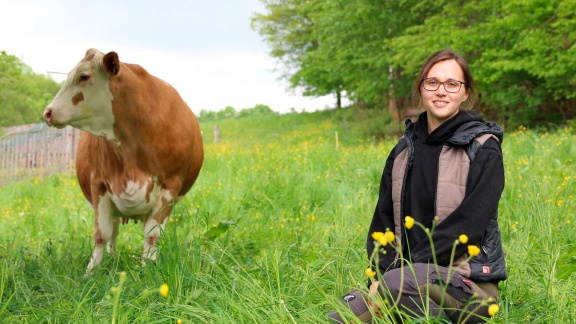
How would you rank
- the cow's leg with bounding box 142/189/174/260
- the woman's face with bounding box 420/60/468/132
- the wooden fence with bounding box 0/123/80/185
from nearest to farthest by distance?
the woman's face with bounding box 420/60/468/132 < the cow's leg with bounding box 142/189/174/260 < the wooden fence with bounding box 0/123/80/185

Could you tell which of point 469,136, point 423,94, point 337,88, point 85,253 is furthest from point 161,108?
point 337,88

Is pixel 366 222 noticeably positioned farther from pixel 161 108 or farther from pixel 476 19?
pixel 476 19

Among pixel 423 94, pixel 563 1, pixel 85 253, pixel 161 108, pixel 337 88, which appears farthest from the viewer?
pixel 337 88

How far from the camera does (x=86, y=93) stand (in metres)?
3.71

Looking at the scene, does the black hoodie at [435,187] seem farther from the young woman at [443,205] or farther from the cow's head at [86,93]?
the cow's head at [86,93]

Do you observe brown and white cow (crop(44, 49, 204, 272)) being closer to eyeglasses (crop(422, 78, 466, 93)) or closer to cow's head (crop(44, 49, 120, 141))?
cow's head (crop(44, 49, 120, 141))

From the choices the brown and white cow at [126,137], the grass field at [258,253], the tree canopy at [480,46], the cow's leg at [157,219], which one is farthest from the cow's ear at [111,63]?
the tree canopy at [480,46]

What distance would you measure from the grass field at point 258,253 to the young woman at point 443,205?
0.18 m

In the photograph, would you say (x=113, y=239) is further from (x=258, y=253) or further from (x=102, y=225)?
(x=258, y=253)

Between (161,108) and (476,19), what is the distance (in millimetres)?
14108

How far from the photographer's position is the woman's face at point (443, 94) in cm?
248

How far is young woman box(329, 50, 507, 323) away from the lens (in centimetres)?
220

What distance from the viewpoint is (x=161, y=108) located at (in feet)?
13.4

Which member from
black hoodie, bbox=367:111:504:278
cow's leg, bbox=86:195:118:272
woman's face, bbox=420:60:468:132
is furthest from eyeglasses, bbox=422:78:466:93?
cow's leg, bbox=86:195:118:272
